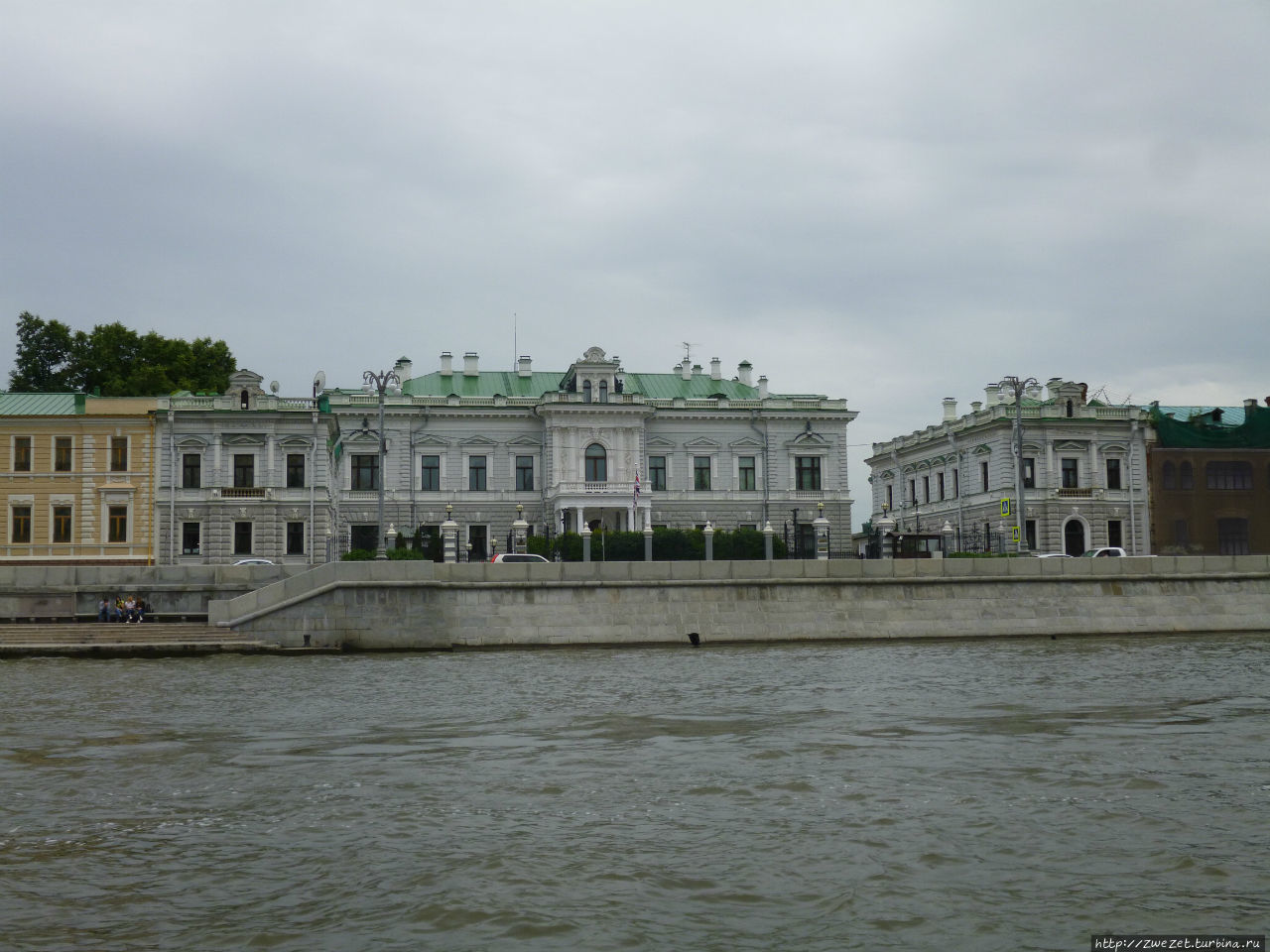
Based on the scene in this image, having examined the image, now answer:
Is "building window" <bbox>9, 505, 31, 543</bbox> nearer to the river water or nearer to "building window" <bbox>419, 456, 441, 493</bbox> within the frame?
"building window" <bbox>419, 456, 441, 493</bbox>

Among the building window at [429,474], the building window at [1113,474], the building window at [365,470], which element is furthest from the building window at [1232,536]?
the building window at [365,470]

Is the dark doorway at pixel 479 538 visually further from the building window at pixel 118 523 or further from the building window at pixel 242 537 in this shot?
the building window at pixel 118 523

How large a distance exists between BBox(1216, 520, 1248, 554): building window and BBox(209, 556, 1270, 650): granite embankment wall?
2645cm

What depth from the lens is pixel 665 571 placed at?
3831 cm

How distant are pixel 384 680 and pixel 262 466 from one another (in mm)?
36057

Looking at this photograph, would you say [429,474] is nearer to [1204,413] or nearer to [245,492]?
[245,492]

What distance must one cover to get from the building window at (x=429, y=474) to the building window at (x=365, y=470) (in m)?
2.26

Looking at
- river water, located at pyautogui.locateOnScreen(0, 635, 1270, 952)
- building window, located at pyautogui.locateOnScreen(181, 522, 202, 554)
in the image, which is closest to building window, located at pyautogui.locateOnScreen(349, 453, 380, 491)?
building window, located at pyautogui.locateOnScreen(181, 522, 202, 554)

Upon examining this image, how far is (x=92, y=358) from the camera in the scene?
71.7 meters

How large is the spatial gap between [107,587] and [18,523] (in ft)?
78.4

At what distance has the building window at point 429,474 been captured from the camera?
213 ft

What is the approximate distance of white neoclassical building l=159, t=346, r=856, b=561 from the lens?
Result: 2419 inches

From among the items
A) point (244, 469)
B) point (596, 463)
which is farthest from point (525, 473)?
point (244, 469)

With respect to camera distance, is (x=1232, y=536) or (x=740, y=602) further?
Result: (x=1232, y=536)
